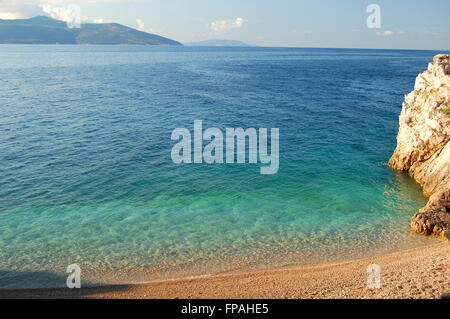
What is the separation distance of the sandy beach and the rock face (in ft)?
24.4

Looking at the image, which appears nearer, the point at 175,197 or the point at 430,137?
the point at 175,197

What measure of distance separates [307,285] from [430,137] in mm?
24787

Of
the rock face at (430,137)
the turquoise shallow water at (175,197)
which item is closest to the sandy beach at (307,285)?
the turquoise shallow water at (175,197)

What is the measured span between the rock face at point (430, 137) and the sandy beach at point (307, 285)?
7450 mm

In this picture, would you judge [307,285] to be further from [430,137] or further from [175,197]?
[430,137]

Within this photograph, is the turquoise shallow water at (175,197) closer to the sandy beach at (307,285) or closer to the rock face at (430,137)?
the sandy beach at (307,285)

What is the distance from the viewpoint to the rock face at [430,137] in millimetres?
33344

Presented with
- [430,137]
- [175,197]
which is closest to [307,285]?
[175,197]

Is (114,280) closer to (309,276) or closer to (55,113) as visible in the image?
(309,276)

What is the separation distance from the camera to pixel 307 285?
21844 millimetres

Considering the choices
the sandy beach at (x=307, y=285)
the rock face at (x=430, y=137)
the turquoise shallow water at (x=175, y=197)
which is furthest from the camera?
the rock face at (x=430, y=137)

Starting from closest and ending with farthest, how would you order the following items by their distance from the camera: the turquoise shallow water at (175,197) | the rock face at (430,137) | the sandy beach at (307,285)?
the sandy beach at (307,285), the turquoise shallow water at (175,197), the rock face at (430,137)

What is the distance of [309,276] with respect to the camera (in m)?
23.0
